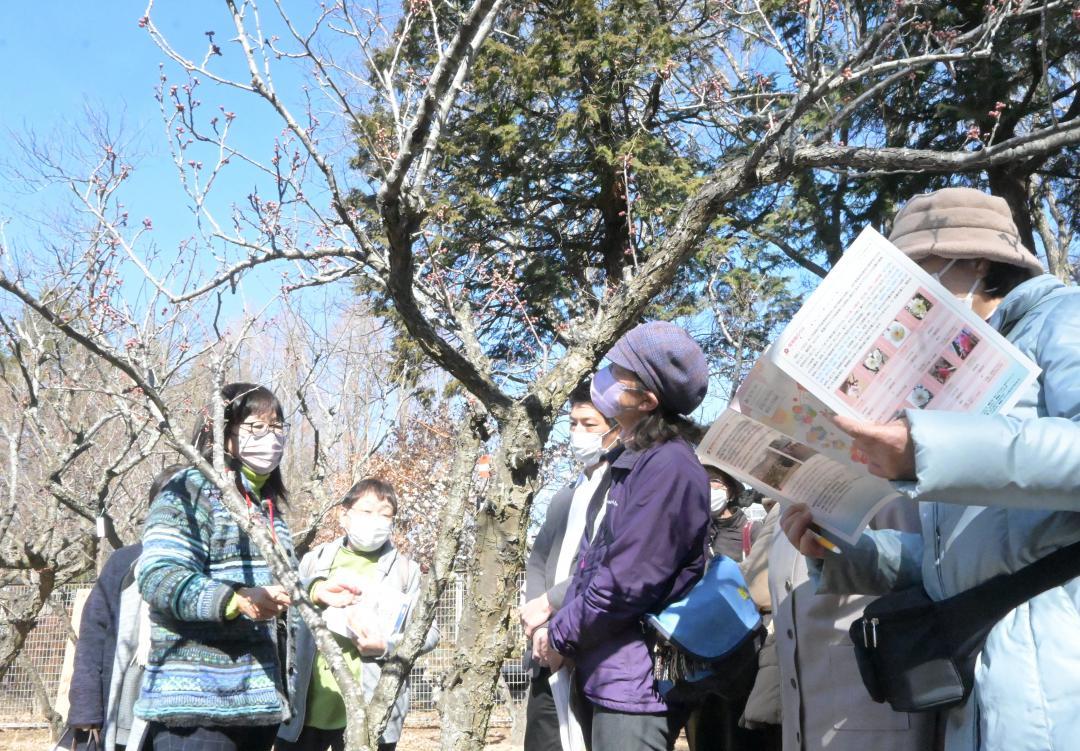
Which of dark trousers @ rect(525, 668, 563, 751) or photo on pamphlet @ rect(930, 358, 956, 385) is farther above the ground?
photo on pamphlet @ rect(930, 358, 956, 385)

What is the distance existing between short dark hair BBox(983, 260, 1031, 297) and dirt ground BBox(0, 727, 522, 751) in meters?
9.01

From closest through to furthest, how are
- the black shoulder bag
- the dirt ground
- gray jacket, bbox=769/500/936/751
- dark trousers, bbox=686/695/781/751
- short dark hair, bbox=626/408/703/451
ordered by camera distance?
the black shoulder bag
gray jacket, bbox=769/500/936/751
short dark hair, bbox=626/408/703/451
dark trousers, bbox=686/695/781/751
the dirt ground

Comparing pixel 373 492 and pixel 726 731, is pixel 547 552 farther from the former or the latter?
pixel 726 731

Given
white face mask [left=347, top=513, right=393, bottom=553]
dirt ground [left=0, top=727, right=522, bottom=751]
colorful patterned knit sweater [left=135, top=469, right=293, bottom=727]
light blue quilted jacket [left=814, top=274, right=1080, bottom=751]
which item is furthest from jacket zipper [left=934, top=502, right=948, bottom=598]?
dirt ground [left=0, top=727, right=522, bottom=751]

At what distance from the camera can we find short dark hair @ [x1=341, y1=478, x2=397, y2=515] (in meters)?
4.72

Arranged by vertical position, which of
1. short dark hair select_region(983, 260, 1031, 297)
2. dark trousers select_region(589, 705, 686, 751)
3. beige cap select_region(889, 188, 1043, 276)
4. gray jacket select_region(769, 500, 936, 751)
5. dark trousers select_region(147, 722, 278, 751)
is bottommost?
dark trousers select_region(147, 722, 278, 751)

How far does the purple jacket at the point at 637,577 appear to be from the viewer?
2.69m

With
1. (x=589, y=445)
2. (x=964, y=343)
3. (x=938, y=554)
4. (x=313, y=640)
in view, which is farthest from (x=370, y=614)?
(x=964, y=343)

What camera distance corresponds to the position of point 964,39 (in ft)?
12.8

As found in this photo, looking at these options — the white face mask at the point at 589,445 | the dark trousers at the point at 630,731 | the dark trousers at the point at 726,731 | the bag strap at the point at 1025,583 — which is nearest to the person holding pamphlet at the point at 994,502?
the bag strap at the point at 1025,583

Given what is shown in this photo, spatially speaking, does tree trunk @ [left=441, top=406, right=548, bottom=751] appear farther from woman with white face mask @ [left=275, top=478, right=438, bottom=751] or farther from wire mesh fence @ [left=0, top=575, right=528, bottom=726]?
wire mesh fence @ [left=0, top=575, right=528, bottom=726]

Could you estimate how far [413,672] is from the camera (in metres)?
11.6

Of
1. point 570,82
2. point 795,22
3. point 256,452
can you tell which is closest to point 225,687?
point 256,452

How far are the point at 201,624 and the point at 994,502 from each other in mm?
2286
